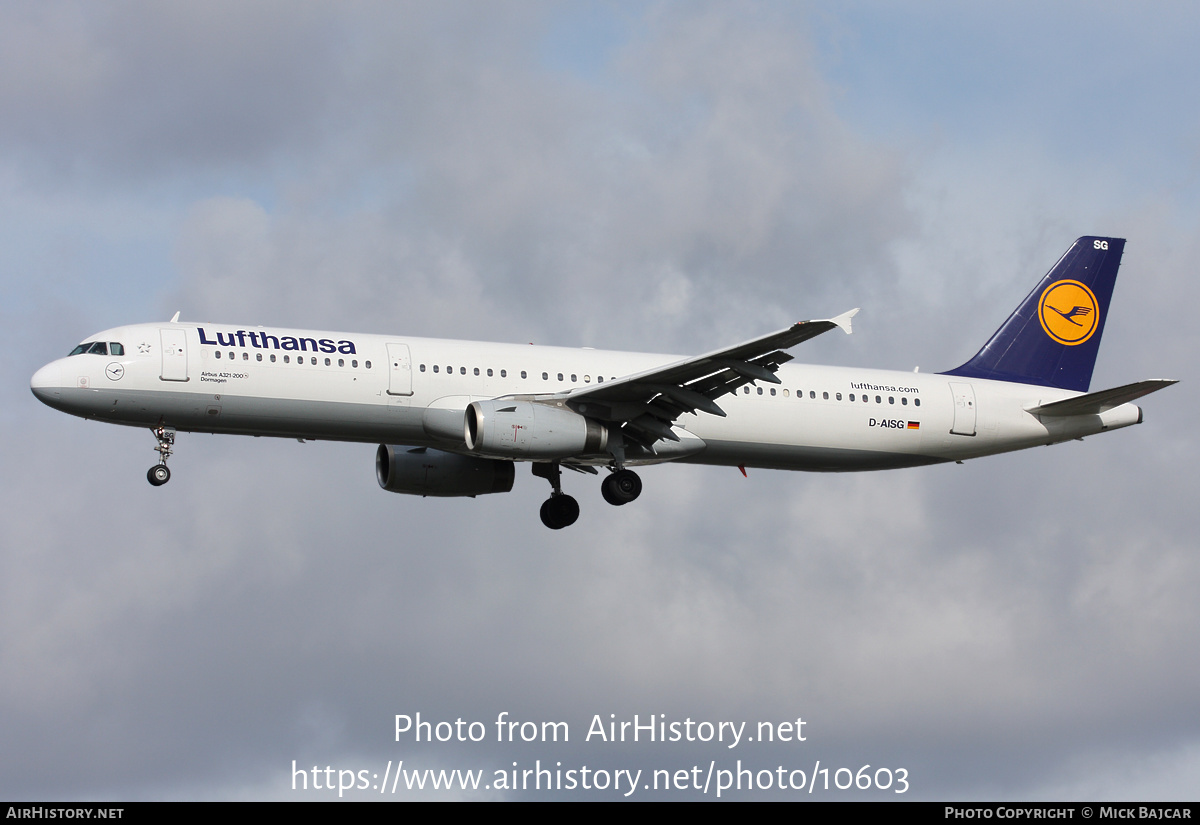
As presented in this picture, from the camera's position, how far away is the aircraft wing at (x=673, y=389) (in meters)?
37.5

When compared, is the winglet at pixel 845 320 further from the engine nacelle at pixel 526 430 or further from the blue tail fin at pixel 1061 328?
the blue tail fin at pixel 1061 328

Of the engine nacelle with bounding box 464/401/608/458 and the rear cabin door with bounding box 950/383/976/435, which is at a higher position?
the rear cabin door with bounding box 950/383/976/435

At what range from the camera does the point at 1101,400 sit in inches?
1716

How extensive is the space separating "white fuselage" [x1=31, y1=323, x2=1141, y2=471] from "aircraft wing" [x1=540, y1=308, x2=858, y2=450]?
1.22 metres

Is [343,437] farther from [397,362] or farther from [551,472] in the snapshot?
[551,472]

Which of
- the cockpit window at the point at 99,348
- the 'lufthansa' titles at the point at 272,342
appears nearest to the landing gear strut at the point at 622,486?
the 'lufthansa' titles at the point at 272,342

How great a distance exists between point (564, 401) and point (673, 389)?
2848 millimetres

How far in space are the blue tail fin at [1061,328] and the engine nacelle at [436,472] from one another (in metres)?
14.2

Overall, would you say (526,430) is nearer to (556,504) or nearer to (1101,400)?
(556,504)

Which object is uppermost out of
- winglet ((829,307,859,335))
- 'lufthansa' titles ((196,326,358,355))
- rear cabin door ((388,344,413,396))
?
'lufthansa' titles ((196,326,358,355))

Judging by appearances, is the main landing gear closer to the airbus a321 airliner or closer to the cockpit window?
the airbus a321 airliner

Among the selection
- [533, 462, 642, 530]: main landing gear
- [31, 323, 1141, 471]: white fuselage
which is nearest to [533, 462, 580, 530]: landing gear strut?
[533, 462, 642, 530]: main landing gear

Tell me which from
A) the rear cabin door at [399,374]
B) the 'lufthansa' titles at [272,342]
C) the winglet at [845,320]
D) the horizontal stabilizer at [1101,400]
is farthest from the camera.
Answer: the horizontal stabilizer at [1101,400]

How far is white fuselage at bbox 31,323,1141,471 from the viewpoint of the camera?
3794 centimetres
